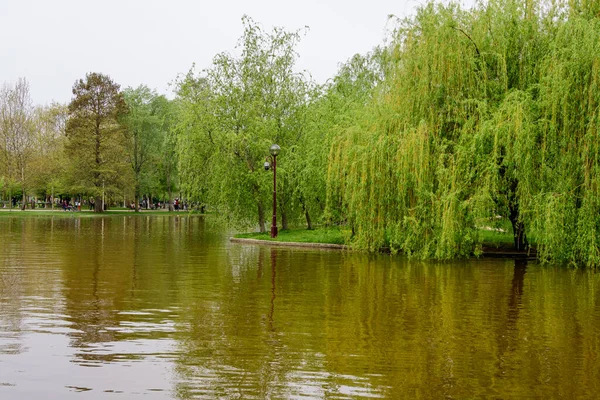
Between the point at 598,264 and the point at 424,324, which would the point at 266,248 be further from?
the point at 424,324

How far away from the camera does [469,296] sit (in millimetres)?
13680

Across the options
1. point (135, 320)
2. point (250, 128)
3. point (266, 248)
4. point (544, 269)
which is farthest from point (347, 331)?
point (250, 128)

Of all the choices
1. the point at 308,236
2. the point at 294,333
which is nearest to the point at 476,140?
the point at 308,236

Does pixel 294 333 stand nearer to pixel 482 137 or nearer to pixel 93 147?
pixel 482 137

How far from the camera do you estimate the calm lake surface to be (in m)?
6.93

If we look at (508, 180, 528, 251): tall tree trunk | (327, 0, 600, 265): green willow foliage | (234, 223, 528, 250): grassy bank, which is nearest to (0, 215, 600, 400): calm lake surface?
(327, 0, 600, 265): green willow foliage

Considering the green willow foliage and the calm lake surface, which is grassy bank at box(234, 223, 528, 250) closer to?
the green willow foliage

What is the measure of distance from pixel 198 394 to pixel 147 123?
77733mm

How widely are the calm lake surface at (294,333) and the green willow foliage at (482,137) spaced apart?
2866 mm

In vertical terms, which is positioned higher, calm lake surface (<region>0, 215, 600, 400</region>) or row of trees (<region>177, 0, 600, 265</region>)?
row of trees (<region>177, 0, 600, 265</region>)

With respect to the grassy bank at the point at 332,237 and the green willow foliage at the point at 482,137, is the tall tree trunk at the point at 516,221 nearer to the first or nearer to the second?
the green willow foliage at the point at 482,137

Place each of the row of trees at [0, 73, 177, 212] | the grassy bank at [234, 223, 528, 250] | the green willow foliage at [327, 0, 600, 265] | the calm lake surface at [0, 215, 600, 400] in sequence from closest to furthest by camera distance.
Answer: the calm lake surface at [0, 215, 600, 400] → the green willow foliage at [327, 0, 600, 265] → the grassy bank at [234, 223, 528, 250] → the row of trees at [0, 73, 177, 212]

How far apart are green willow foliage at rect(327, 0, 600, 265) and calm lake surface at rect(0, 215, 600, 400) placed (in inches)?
113

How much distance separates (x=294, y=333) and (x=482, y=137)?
1348 centimetres
